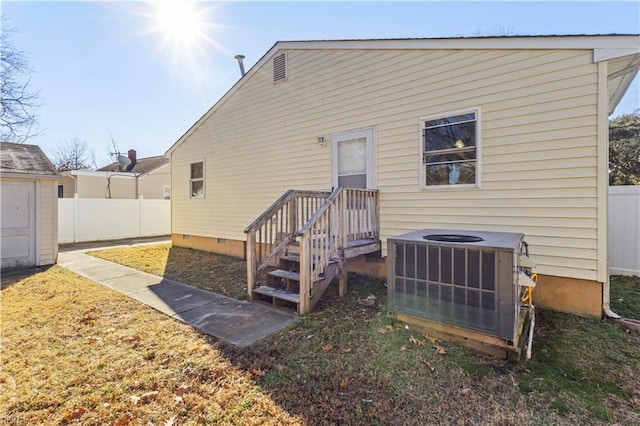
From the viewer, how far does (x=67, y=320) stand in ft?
14.4

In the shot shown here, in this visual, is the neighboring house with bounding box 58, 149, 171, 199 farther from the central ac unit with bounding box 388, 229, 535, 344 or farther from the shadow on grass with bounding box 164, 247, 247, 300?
the central ac unit with bounding box 388, 229, 535, 344

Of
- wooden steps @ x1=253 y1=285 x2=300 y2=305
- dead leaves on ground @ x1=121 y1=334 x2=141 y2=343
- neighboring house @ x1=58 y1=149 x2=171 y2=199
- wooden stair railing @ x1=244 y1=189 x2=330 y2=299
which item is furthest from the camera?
neighboring house @ x1=58 y1=149 x2=171 y2=199

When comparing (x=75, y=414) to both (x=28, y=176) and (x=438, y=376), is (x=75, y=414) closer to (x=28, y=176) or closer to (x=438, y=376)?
(x=438, y=376)

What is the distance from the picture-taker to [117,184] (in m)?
17.8

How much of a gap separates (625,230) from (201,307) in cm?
813

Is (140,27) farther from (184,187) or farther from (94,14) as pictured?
(184,187)

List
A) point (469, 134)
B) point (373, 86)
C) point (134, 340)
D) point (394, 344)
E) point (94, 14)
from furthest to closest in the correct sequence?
1. point (94, 14)
2. point (373, 86)
3. point (469, 134)
4. point (134, 340)
5. point (394, 344)

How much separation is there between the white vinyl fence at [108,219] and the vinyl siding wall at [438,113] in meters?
8.91

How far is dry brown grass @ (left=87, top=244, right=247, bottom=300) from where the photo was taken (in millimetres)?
6219

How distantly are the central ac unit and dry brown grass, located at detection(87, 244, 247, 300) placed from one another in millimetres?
3029

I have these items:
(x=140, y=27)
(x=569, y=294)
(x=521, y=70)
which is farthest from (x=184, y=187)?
(x=569, y=294)

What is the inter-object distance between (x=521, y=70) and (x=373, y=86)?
8.25 feet

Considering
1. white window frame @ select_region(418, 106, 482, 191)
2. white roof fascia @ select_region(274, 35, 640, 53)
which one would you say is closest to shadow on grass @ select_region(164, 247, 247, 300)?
white window frame @ select_region(418, 106, 482, 191)

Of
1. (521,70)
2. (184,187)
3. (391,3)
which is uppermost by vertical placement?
(391,3)
